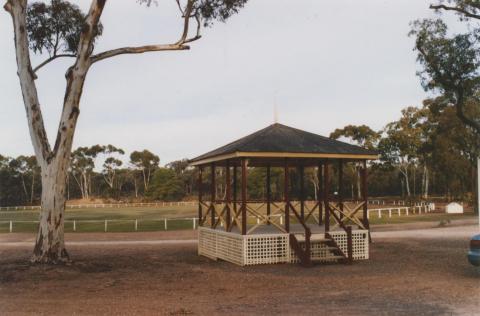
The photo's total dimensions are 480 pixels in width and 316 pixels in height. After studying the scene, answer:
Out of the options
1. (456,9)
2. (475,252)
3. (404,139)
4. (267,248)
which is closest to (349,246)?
(267,248)

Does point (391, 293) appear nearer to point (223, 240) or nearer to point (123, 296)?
point (123, 296)

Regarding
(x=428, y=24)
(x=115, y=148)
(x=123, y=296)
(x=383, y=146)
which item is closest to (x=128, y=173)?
(x=115, y=148)

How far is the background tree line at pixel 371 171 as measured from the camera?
49312mm

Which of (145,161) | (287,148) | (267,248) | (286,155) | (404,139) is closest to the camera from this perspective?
(286,155)

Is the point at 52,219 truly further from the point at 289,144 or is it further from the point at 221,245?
the point at 289,144

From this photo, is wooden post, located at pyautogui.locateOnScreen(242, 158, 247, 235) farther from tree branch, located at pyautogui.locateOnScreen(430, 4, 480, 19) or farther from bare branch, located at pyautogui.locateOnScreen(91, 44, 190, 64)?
tree branch, located at pyautogui.locateOnScreen(430, 4, 480, 19)

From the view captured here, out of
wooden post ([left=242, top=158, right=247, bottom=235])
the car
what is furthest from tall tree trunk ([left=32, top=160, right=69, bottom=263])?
the car

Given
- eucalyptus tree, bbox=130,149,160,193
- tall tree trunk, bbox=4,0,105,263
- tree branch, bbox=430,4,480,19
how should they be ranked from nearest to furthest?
tall tree trunk, bbox=4,0,105,263 → tree branch, bbox=430,4,480,19 → eucalyptus tree, bbox=130,149,160,193

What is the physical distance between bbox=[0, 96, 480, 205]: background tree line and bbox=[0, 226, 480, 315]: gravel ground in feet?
56.3

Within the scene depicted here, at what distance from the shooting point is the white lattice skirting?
1479cm

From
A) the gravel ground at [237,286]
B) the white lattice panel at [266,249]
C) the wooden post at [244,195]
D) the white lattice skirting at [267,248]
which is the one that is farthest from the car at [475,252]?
the wooden post at [244,195]

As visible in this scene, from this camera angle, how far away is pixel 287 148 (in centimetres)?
1489

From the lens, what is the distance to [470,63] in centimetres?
2136

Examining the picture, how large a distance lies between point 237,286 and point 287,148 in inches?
198
